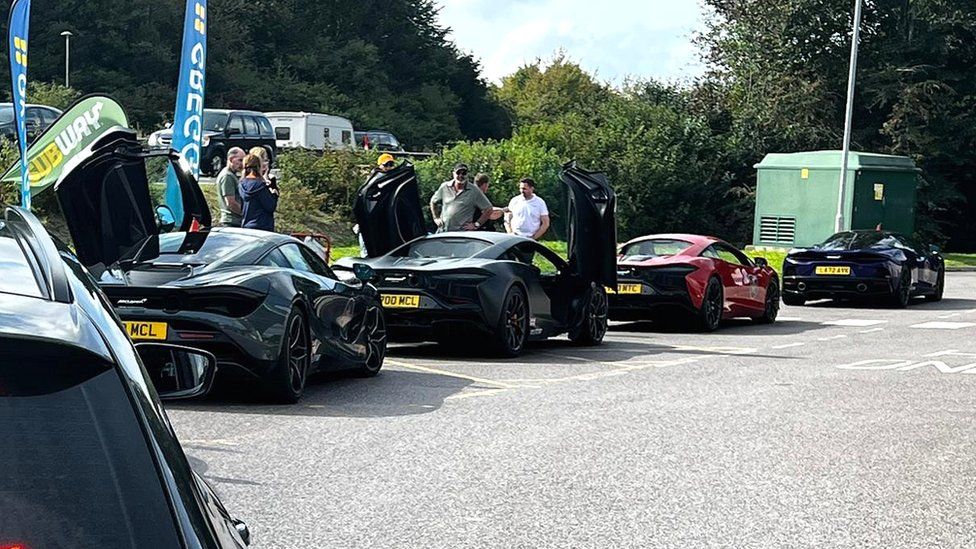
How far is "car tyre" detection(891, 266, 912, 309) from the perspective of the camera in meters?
24.7

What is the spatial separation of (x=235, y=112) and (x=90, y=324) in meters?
39.8

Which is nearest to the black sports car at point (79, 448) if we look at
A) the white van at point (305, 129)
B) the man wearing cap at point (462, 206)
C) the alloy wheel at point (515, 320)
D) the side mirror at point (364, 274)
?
the side mirror at point (364, 274)

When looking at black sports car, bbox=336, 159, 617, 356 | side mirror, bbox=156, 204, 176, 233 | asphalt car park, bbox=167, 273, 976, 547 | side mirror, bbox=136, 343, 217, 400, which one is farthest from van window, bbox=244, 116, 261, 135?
side mirror, bbox=136, 343, 217, 400

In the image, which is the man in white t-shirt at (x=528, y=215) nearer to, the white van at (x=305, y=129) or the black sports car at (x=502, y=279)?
the black sports car at (x=502, y=279)

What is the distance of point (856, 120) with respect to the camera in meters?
50.5

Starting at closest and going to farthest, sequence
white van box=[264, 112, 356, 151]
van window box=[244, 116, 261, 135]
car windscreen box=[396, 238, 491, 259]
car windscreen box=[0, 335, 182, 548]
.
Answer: car windscreen box=[0, 335, 182, 548] → car windscreen box=[396, 238, 491, 259] → van window box=[244, 116, 261, 135] → white van box=[264, 112, 356, 151]

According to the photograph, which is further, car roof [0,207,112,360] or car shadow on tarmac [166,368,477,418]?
car shadow on tarmac [166,368,477,418]

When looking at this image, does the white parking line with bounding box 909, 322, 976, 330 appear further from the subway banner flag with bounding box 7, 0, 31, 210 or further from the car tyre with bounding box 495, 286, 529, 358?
the subway banner flag with bounding box 7, 0, 31, 210

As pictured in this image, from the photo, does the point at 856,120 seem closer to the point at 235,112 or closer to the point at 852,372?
the point at 235,112

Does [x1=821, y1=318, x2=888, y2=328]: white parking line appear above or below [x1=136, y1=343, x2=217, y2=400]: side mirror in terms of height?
below

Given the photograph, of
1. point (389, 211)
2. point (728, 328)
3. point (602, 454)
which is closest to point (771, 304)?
point (728, 328)

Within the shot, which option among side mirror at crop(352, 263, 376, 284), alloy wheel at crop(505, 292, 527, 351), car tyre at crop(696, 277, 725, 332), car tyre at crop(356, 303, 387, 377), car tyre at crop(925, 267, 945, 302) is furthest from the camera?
car tyre at crop(925, 267, 945, 302)

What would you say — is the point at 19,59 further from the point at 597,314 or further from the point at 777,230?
the point at 777,230

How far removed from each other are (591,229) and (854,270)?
9102 millimetres
